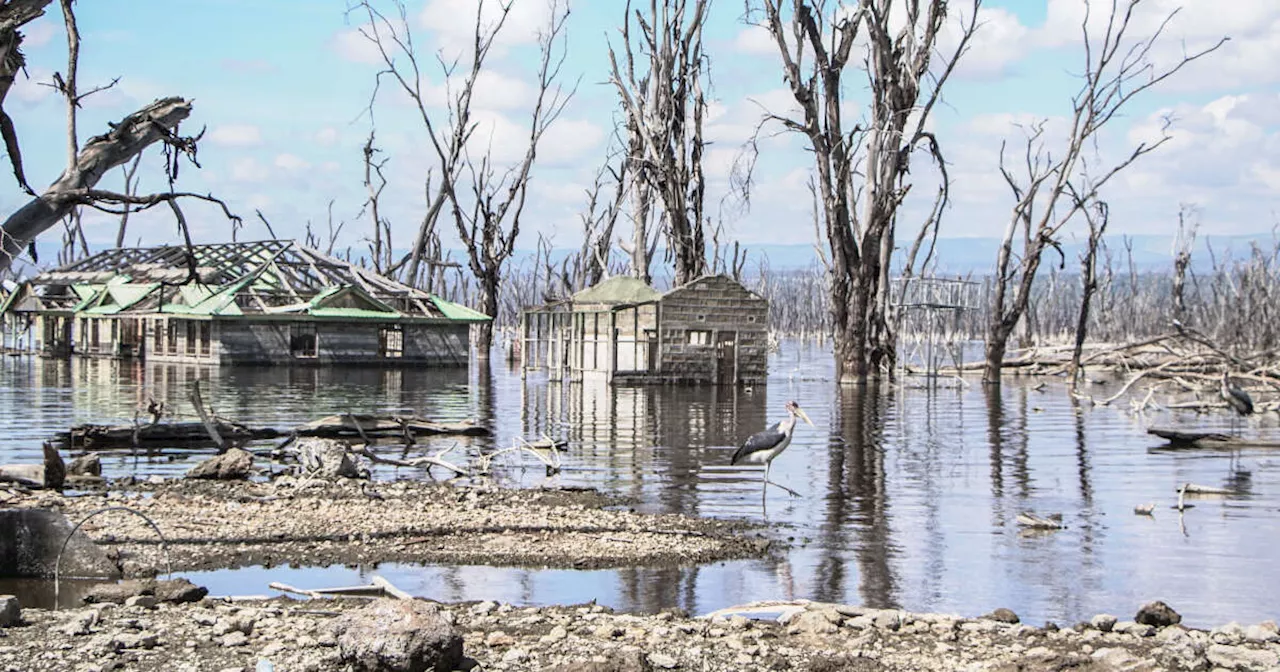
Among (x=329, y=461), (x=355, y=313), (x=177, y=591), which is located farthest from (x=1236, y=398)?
(x=355, y=313)

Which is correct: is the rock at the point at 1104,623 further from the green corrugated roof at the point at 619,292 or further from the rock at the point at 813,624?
the green corrugated roof at the point at 619,292

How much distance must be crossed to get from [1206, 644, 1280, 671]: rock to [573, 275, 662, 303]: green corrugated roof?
3649 centimetres

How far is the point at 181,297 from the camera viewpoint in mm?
57312

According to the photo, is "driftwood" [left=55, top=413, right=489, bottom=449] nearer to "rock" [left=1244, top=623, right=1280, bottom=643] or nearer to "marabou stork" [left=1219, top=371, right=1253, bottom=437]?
"rock" [left=1244, top=623, right=1280, bottom=643]

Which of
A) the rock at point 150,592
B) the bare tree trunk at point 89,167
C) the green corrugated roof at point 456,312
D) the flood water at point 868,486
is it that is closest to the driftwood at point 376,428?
the flood water at point 868,486

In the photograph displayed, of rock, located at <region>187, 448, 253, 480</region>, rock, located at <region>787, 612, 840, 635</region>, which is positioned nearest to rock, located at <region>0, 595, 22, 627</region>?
rock, located at <region>787, 612, 840, 635</region>

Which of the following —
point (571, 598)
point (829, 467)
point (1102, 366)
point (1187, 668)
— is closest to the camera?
point (1187, 668)

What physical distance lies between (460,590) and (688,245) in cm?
3981

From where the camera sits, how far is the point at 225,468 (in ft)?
58.1

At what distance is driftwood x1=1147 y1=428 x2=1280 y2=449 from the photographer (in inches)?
945

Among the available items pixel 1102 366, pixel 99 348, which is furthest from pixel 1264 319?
pixel 99 348

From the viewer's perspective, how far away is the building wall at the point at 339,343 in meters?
53.2

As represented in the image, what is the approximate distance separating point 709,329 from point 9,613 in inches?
1407

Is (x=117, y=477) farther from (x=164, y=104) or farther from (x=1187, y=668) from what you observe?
(x=1187, y=668)
